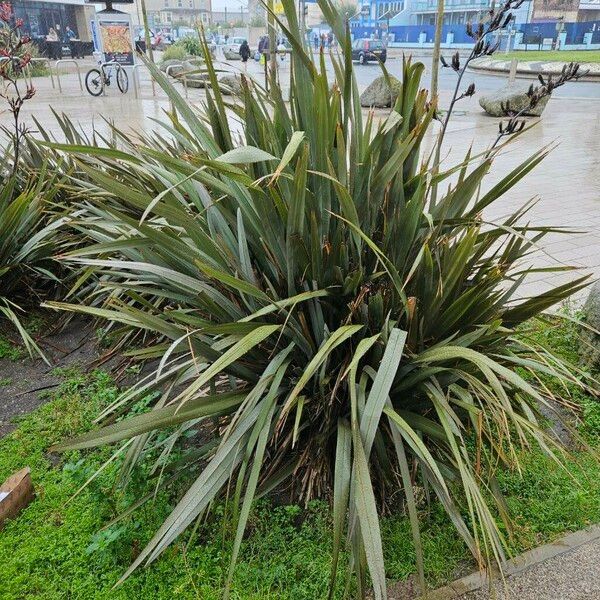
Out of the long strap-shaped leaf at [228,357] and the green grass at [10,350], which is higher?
the long strap-shaped leaf at [228,357]

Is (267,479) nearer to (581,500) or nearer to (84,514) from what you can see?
(84,514)

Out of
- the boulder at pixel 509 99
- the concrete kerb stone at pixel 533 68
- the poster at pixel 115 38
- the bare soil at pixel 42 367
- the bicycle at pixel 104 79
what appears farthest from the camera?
the concrete kerb stone at pixel 533 68

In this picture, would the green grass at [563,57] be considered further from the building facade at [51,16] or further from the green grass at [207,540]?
the green grass at [207,540]

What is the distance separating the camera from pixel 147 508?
82.2 inches

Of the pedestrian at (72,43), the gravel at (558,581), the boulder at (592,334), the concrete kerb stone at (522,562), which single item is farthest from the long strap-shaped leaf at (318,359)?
the pedestrian at (72,43)

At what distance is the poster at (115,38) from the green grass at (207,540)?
16.7 m

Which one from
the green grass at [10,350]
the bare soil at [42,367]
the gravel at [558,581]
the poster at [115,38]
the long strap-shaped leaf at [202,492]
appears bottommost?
the gravel at [558,581]

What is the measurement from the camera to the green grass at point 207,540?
6.03 feet

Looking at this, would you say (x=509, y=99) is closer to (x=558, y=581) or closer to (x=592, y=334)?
(x=592, y=334)

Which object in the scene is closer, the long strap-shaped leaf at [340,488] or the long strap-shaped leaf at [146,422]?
the long strap-shaped leaf at [340,488]

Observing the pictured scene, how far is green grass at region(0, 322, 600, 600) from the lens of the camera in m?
1.84

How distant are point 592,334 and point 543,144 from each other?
8536 mm

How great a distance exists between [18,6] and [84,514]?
34.7 metres

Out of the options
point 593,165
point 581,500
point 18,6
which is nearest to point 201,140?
point 581,500
